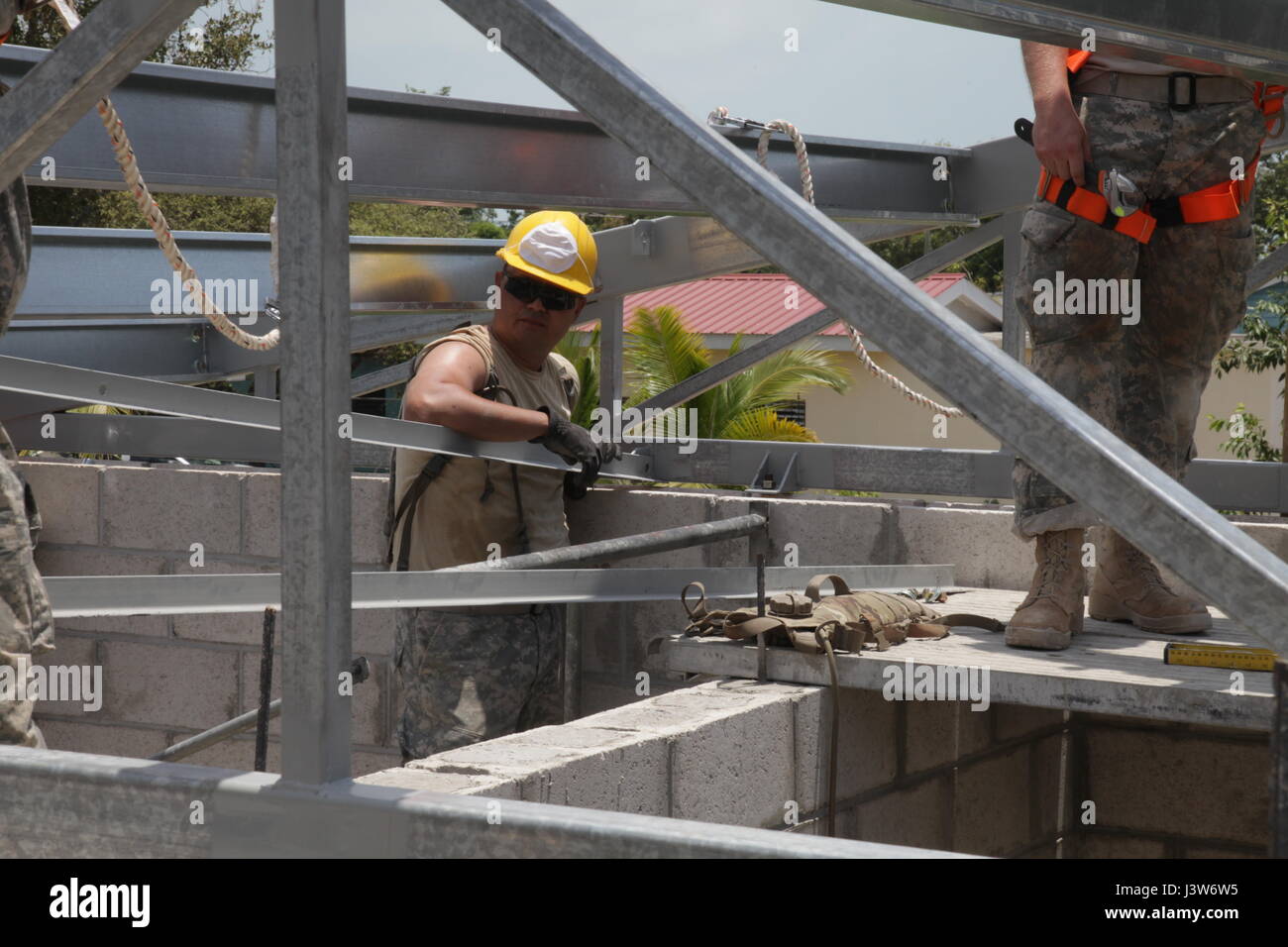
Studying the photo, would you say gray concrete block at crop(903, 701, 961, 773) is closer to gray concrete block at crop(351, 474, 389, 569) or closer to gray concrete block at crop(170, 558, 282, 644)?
gray concrete block at crop(351, 474, 389, 569)

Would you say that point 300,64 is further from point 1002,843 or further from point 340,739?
point 1002,843

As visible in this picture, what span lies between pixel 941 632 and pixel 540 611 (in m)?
1.37

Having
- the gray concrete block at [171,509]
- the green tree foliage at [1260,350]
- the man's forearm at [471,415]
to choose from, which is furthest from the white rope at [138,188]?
the green tree foliage at [1260,350]

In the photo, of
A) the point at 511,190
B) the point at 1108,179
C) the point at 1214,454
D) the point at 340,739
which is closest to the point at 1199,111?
the point at 1108,179

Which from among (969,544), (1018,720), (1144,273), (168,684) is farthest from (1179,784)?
(168,684)

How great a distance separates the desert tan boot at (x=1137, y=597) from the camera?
3.87m

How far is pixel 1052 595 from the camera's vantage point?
3.72 m

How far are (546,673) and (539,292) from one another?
1272mm

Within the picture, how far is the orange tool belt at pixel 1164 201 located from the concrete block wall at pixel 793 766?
1390mm

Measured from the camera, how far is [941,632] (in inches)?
156

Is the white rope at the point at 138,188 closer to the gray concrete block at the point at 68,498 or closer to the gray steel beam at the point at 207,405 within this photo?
the gray steel beam at the point at 207,405

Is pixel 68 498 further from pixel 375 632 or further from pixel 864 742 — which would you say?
pixel 864 742

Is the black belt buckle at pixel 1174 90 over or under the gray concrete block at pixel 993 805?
over

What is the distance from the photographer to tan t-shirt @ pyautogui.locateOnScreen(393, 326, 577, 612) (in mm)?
4605
